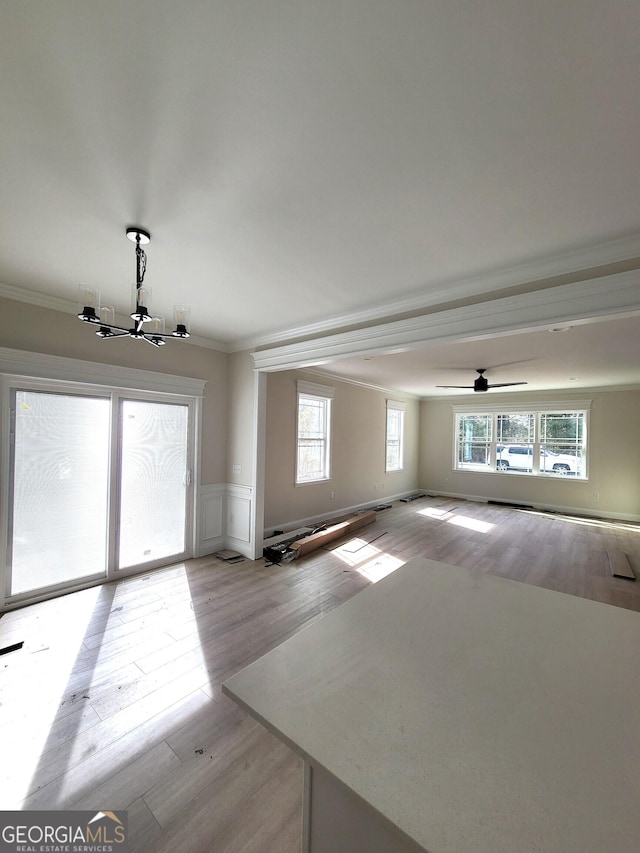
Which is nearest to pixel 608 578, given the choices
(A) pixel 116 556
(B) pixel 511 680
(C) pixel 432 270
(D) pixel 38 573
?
(C) pixel 432 270

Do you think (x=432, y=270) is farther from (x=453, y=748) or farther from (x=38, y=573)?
(x=38, y=573)

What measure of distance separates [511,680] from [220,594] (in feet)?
9.97

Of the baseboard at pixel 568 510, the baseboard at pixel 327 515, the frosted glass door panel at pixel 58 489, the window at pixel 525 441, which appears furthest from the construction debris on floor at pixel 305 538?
the window at pixel 525 441

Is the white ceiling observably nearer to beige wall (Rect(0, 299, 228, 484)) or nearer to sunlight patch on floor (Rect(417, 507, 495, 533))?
beige wall (Rect(0, 299, 228, 484))

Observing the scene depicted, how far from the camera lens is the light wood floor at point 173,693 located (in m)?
1.54

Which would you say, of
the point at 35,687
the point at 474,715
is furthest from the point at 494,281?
the point at 35,687

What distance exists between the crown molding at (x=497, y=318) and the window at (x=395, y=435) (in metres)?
4.76

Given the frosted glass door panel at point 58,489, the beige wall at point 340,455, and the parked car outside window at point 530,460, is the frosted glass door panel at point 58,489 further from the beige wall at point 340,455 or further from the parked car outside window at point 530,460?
the parked car outside window at point 530,460

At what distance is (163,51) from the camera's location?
1.20 m

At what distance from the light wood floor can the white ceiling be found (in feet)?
9.13

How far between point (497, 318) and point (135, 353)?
11.4 feet

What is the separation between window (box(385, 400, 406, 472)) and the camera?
830 centimetres

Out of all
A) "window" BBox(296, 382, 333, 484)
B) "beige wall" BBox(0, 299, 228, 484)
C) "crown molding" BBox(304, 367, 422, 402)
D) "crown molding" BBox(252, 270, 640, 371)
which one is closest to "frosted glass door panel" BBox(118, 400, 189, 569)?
"beige wall" BBox(0, 299, 228, 484)

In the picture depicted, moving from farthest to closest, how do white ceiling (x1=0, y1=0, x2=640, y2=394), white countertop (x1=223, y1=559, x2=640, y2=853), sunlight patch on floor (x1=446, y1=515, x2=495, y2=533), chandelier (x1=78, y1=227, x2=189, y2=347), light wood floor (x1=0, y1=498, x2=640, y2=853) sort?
sunlight patch on floor (x1=446, y1=515, x2=495, y2=533) → chandelier (x1=78, y1=227, x2=189, y2=347) → light wood floor (x1=0, y1=498, x2=640, y2=853) → white ceiling (x1=0, y1=0, x2=640, y2=394) → white countertop (x1=223, y1=559, x2=640, y2=853)
